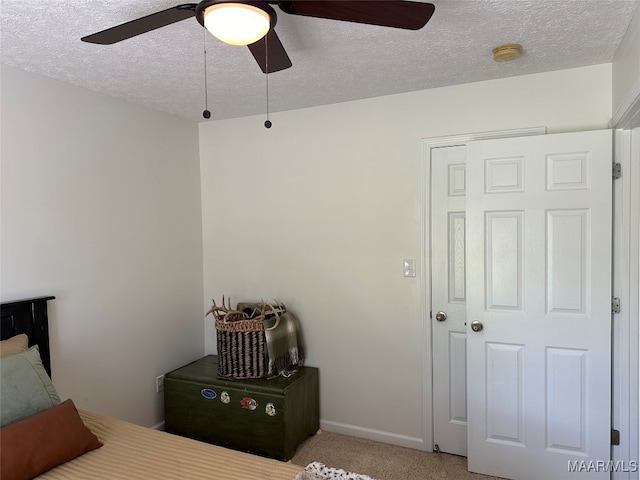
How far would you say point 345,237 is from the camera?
9.94ft

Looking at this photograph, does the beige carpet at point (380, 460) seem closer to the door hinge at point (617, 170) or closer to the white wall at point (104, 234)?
the white wall at point (104, 234)

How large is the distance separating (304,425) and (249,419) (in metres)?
0.39

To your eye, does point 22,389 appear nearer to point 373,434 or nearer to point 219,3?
point 219,3

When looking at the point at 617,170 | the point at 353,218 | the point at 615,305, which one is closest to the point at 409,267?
the point at 353,218

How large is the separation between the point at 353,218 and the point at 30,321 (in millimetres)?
2017

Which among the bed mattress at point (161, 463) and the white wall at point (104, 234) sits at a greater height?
the white wall at point (104, 234)

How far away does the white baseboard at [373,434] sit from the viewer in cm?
286

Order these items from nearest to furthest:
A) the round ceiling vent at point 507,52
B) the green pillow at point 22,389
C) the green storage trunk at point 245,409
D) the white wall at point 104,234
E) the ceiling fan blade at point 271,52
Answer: the ceiling fan blade at point 271,52, the green pillow at point 22,389, the round ceiling vent at point 507,52, the white wall at point 104,234, the green storage trunk at point 245,409

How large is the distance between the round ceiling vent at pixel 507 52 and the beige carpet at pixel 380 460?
2367 mm

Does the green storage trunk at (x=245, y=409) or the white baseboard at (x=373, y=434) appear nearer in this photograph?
the green storage trunk at (x=245, y=409)

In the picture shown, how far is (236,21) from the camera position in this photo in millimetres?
1322

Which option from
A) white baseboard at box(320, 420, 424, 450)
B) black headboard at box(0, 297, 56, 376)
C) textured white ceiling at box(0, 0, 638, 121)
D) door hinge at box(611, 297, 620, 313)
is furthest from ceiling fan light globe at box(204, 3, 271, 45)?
white baseboard at box(320, 420, 424, 450)

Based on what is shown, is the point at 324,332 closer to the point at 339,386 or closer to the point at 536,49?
the point at 339,386

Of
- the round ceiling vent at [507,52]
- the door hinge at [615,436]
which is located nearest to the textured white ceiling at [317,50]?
the round ceiling vent at [507,52]
